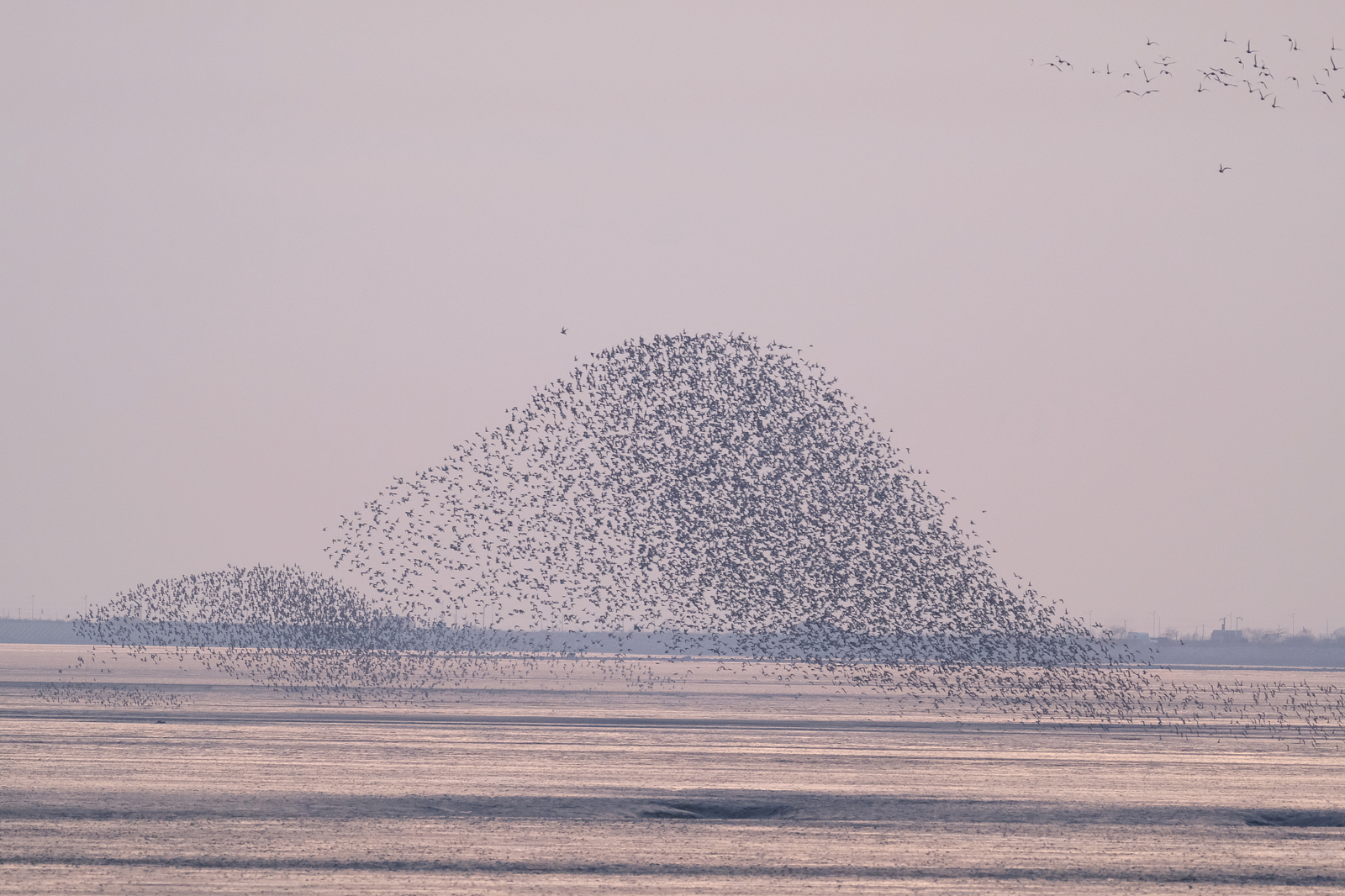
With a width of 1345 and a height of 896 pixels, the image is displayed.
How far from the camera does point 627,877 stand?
A: 17.1m

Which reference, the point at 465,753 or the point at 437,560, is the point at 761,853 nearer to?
the point at 465,753

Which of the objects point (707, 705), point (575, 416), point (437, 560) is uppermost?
point (575, 416)

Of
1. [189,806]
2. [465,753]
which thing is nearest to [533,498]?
[465,753]

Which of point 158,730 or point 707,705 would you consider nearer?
point 158,730

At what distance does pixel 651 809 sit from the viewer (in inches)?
894

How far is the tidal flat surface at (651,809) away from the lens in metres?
17.3

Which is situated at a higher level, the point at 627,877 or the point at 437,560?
the point at 437,560

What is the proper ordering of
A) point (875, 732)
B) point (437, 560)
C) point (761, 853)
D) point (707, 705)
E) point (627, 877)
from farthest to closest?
point (437, 560) → point (707, 705) → point (875, 732) → point (761, 853) → point (627, 877)

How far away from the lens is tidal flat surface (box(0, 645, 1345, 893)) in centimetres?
1728

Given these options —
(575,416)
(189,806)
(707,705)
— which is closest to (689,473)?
(575,416)

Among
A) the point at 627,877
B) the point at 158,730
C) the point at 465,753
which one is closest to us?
the point at 627,877

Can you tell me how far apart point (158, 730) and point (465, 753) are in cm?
1067

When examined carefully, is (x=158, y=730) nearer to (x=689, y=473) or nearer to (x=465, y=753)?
(x=465, y=753)

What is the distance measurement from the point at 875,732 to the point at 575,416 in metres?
21.1
